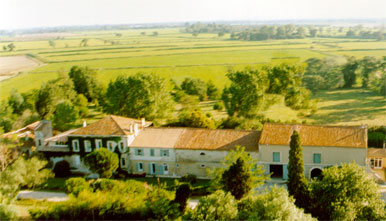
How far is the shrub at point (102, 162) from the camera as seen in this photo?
86.6 ft

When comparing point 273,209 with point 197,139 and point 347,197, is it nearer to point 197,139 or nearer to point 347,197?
point 347,197

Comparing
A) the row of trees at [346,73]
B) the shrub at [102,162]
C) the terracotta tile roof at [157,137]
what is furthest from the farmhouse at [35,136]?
the row of trees at [346,73]

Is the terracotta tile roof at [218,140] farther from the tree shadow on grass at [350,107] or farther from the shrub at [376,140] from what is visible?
the tree shadow on grass at [350,107]

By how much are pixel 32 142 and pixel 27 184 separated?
27.0ft

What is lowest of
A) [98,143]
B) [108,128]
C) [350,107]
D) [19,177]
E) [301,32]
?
[350,107]

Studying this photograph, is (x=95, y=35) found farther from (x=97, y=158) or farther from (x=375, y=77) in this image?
(x=97, y=158)

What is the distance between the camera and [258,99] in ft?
131

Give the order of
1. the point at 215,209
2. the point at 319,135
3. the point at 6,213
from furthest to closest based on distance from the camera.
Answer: the point at 319,135, the point at 6,213, the point at 215,209

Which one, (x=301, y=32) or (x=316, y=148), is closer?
(x=316, y=148)

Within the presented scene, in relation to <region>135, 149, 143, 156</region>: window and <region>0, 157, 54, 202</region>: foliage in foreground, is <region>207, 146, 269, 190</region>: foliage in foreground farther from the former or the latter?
<region>0, 157, 54, 202</region>: foliage in foreground

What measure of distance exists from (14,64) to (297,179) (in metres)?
50.6

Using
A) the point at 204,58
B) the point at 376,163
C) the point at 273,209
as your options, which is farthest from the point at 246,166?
the point at 204,58

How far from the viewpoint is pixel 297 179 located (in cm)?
2098

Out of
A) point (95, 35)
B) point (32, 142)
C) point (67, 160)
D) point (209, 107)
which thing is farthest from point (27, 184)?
point (95, 35)
